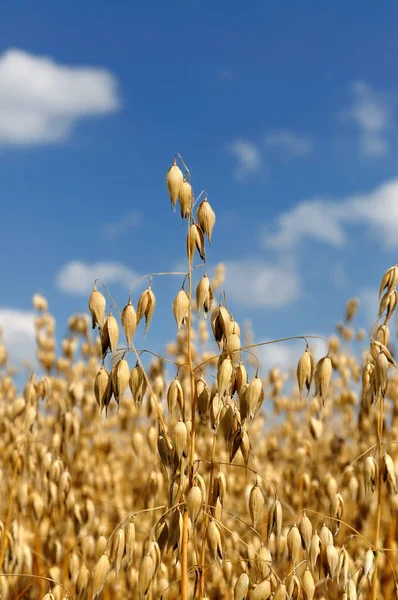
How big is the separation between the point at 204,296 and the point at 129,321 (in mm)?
213

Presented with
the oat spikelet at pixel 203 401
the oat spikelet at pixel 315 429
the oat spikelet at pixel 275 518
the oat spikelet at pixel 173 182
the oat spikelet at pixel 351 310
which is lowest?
the oat spikelet at pixel 275 518

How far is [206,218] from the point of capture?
1630mm

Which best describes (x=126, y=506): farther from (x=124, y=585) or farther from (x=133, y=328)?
(x=133, y=328)

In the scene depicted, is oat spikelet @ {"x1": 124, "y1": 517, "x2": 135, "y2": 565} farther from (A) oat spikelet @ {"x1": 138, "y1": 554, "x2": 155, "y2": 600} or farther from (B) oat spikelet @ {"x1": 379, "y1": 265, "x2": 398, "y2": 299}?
(B) oat spikelet @ {"x1": 379, "y1": 265, "x2": 398, "y2": 299}

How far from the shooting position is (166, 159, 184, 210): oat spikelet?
159 cm

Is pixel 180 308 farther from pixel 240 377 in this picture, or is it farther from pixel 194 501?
pixel 194 501

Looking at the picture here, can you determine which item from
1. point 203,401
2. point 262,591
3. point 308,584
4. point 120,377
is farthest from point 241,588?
point 120,377

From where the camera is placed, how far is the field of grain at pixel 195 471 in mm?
1545

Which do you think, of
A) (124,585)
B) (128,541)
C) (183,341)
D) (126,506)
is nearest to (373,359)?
(128,541)

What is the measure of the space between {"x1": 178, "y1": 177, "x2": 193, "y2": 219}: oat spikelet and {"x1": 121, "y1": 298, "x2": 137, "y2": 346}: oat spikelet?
27cm

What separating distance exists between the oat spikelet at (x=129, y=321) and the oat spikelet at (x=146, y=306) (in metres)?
0.05

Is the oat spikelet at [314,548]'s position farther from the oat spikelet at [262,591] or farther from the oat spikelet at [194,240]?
the oat spikelet at [194,240]

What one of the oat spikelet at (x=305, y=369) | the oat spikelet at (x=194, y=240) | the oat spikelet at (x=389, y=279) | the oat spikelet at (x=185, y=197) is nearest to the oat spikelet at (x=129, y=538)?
the oat spikelet at (x=305, y=369)

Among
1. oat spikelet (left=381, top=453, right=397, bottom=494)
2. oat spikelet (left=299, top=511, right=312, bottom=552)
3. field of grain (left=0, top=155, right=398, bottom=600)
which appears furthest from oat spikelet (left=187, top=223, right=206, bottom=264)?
oat spikelet (left=381, top=453, right=397, bottom=494)
